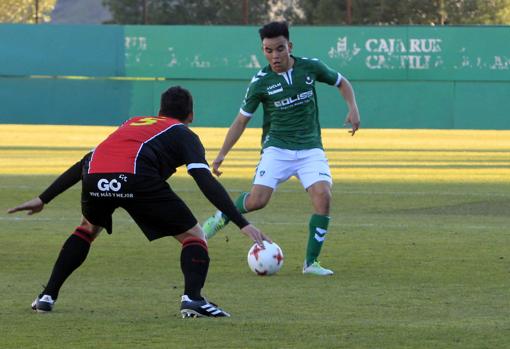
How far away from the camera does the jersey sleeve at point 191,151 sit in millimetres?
8453

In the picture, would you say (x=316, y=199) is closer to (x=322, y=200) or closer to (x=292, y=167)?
(x=322, y=200)

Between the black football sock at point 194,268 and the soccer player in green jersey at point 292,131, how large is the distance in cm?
292

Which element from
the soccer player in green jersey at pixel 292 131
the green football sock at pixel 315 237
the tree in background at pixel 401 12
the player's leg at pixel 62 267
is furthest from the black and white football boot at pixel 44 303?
the tree in background at pixel 401 12

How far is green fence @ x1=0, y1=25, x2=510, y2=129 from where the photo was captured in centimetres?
4309

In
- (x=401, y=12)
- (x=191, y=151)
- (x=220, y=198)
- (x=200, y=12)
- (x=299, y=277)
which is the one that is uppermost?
(x=191, y=151)

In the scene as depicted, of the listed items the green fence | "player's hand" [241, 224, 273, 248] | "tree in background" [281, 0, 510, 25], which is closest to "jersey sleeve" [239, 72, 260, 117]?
"player's hand" [241, 224, 273, 248]

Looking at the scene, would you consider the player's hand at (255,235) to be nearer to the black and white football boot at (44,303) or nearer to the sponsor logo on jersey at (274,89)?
the black and white football boot at (44,303)

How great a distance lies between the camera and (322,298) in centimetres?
987

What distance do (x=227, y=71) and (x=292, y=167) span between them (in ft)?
107

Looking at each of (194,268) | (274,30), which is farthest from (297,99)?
(194,268)

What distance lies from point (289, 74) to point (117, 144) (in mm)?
3287

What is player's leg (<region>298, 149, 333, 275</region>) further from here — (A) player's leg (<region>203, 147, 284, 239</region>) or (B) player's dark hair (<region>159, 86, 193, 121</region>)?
(B) player's dark hair (<region>159, 86, 193, 121</region>)

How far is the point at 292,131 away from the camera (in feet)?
38.7

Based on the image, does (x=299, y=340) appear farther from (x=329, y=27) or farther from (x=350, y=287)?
(x=329, y=27)
